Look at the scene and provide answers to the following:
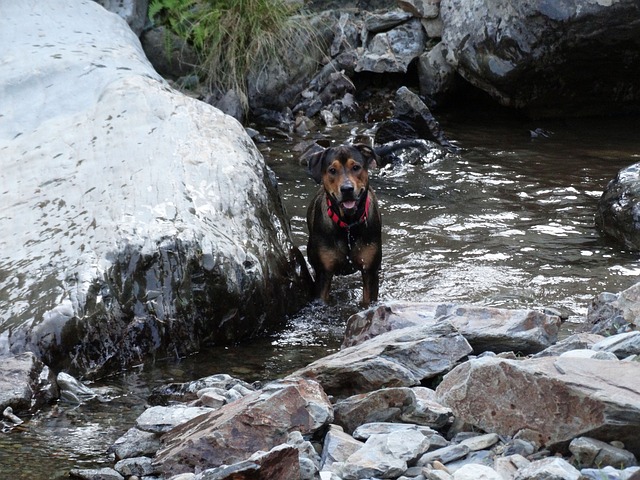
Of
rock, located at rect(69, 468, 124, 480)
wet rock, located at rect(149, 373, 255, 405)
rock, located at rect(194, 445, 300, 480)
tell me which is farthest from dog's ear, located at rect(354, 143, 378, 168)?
rock, located at rect(194, 445, 300, 480)

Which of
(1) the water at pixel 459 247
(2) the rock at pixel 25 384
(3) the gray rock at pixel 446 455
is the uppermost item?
(3) the gray rock at pixel 446 455

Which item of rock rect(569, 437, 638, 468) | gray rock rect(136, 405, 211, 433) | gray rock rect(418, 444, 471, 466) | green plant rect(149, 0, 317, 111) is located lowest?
gray rock rect(136, 405, 211, 433)

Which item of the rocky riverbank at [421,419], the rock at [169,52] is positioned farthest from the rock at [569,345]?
the rock at [169,52]

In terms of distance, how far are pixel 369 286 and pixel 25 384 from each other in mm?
3184

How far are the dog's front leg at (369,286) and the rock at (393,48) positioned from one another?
286 inches

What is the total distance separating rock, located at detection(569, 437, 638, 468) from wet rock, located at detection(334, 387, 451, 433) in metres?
0.71

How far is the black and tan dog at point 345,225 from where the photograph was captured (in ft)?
25.8

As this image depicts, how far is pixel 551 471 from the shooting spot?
3627mm

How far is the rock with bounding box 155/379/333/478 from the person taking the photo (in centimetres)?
444

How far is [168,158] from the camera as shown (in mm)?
7477

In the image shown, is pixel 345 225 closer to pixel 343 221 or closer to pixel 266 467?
pixel 343 221

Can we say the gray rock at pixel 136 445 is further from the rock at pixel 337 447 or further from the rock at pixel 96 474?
the rock at pixel 337 447

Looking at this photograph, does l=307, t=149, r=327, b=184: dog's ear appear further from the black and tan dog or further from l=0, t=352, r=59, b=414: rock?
l=0, t=352, r=59, b=414: rock

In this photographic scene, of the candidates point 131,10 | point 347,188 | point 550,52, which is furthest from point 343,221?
point 131,10
